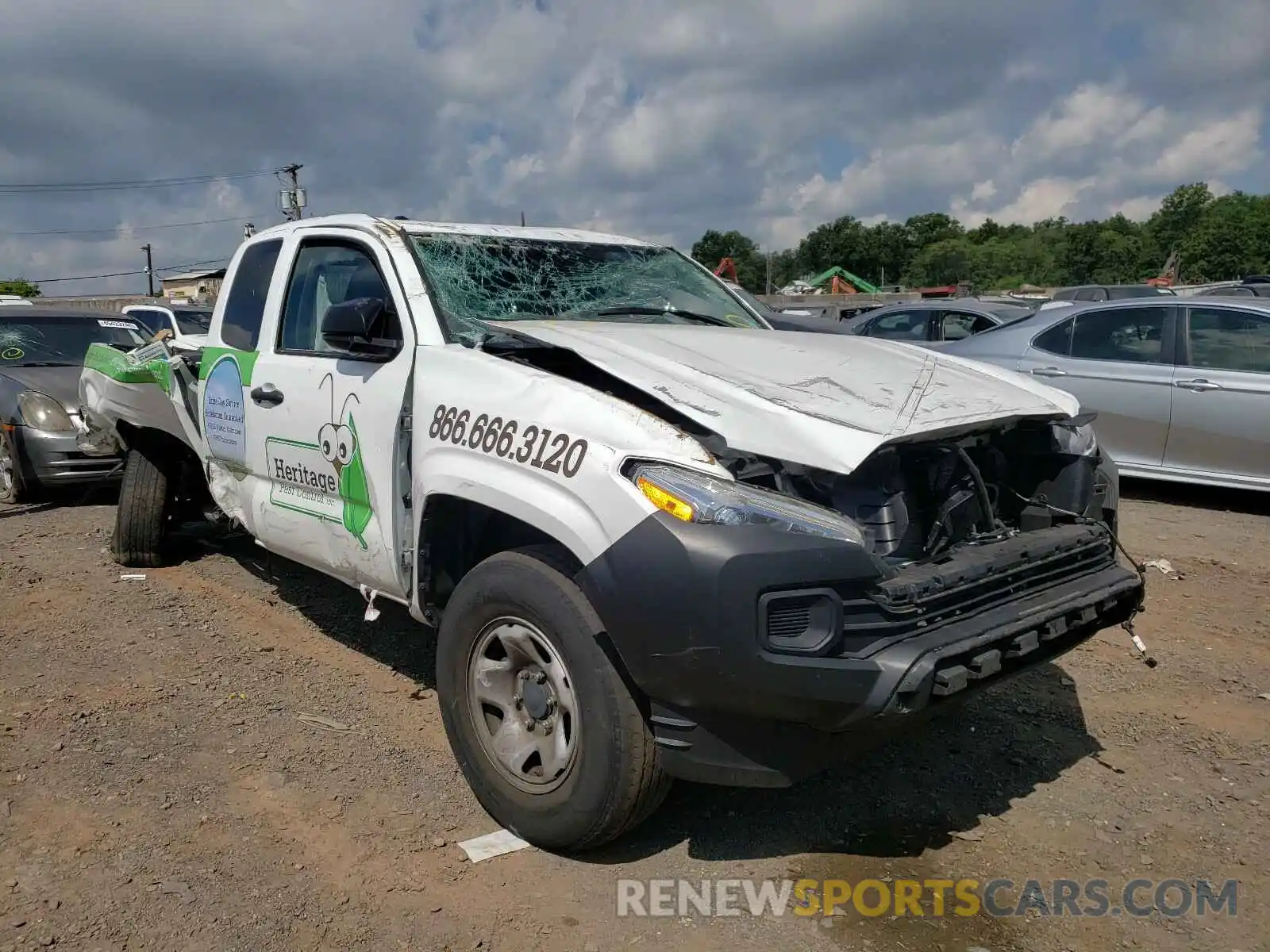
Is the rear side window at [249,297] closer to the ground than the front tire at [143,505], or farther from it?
farther from it

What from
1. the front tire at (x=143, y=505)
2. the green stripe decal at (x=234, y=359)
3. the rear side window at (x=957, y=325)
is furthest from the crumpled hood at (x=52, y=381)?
the rear side window at (x=957, y=325)

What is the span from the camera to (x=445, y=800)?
135 inches

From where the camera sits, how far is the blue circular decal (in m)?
4.61

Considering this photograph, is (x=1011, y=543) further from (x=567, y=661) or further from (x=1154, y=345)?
(x=1154, y=345)

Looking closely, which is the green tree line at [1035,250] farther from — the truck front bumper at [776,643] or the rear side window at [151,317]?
the truck front bumper at [776,643]

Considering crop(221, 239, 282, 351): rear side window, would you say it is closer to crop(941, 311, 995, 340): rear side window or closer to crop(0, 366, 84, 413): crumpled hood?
crop(0, 366, 84, 413): crumpled hood

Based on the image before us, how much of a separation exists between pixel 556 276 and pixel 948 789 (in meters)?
2.51

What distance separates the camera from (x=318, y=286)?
4.34 meters

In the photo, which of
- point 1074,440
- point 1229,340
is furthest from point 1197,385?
point 1074,440

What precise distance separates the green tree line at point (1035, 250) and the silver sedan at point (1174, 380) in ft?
146

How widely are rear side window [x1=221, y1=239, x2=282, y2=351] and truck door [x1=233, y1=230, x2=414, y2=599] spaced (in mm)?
135

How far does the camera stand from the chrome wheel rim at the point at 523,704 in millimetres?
2904

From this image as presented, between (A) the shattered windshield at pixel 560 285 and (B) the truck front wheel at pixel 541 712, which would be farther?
(A) the shattered windshield at pixel 560 285

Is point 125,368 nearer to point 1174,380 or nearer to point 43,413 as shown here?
point 43,413
